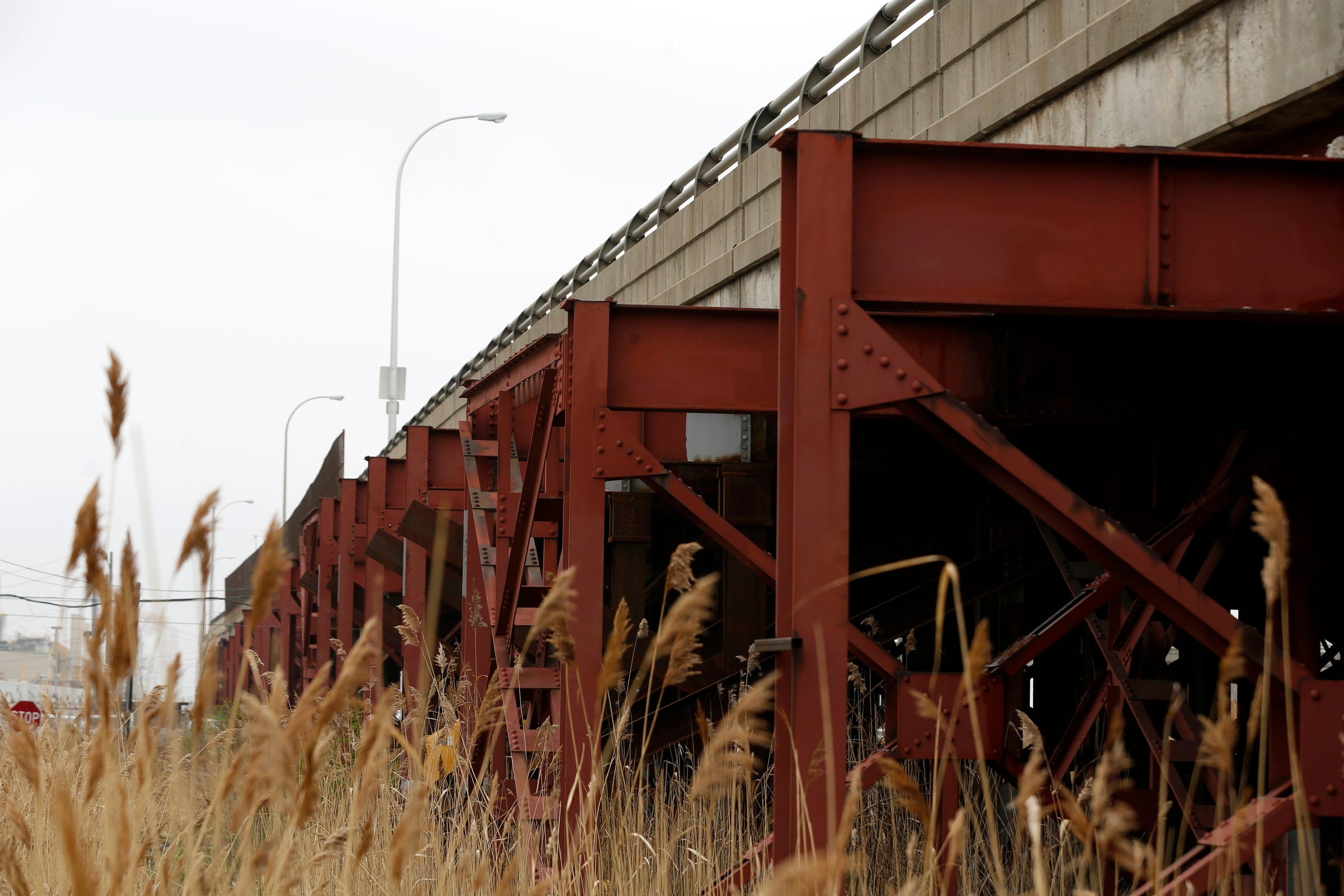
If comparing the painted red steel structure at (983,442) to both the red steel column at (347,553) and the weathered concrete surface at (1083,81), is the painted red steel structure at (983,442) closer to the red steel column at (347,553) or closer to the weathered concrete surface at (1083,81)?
the weathered concrete surface at (1083,81)

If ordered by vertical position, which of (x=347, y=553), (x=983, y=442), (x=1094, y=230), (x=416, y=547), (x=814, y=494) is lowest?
(x=347, y=553)

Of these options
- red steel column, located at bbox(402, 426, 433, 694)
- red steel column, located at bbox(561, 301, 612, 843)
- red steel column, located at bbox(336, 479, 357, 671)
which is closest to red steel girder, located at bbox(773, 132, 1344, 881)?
→ red steel column, located at bbox(561, 301, 612, 843)

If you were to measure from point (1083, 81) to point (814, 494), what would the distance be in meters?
3.66

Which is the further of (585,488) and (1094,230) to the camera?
(585,488)

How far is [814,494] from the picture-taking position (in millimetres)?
4773

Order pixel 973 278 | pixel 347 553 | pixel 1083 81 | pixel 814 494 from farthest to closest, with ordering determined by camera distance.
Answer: pixel 347 553 → pixel 1083 81 → pixel 973 278 → pixel 814 494

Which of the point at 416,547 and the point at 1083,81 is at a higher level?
the point at 1083,81

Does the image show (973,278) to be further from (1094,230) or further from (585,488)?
(585,488)

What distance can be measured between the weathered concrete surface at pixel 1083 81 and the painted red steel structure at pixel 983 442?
821 millimetres

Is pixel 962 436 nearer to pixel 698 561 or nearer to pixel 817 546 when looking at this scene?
pixel 817 546

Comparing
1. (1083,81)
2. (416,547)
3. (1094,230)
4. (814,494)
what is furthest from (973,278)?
(416,547)

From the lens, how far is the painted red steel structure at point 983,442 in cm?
476

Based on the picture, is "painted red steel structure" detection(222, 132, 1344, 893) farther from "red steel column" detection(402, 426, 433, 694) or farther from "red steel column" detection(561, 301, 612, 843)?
"red steel column" detection(402, 426, 433, 694)

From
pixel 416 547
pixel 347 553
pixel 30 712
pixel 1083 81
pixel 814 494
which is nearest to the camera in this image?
pixel 814 494
